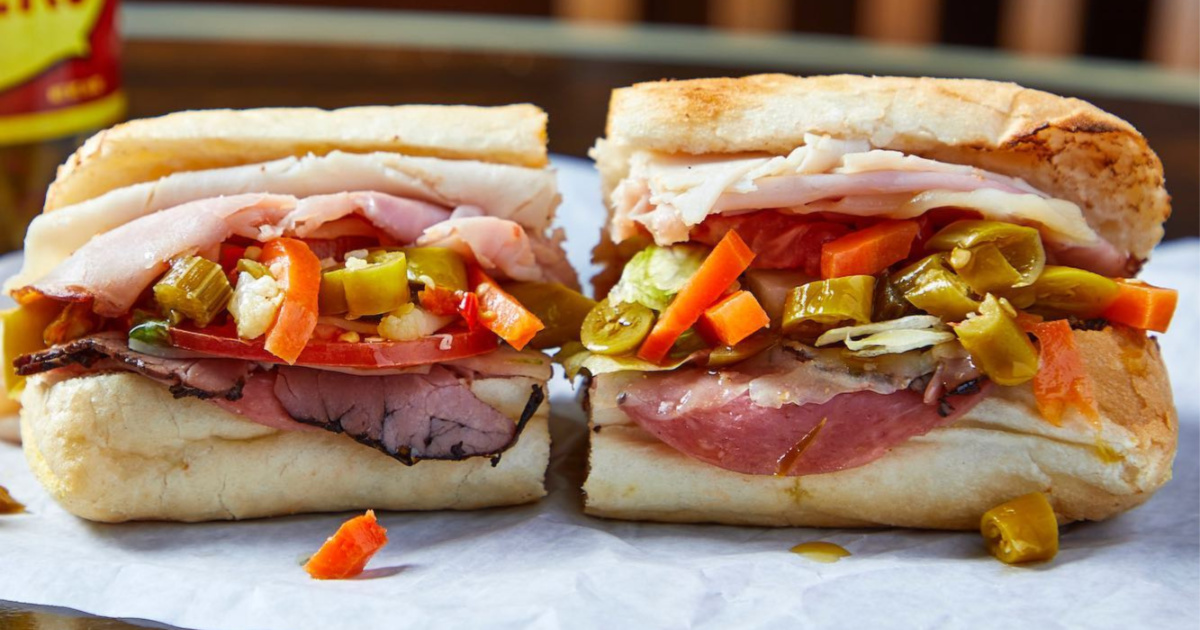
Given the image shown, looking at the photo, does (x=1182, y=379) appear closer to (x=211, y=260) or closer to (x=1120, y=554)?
(x=1120, y=554)

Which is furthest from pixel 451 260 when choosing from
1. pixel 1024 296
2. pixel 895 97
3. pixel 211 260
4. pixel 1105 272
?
pixel 1105 272

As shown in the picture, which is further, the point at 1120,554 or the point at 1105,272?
the point at 1105,272

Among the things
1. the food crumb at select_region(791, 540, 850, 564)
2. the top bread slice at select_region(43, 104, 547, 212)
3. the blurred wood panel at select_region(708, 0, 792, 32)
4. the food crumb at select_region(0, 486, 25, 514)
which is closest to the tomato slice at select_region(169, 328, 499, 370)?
the top bread slice at select_region(43, 104, 547, 212)

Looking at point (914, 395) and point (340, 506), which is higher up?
point (914, 395)

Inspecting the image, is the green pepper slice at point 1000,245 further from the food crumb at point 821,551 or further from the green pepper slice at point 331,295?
the green pepper slice at point 331,295

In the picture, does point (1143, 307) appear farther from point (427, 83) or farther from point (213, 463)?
point (427, 83)

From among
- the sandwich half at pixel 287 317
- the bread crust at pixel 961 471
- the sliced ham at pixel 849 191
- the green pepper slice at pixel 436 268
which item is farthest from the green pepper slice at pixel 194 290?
the sliced ham at pixel 849 191
